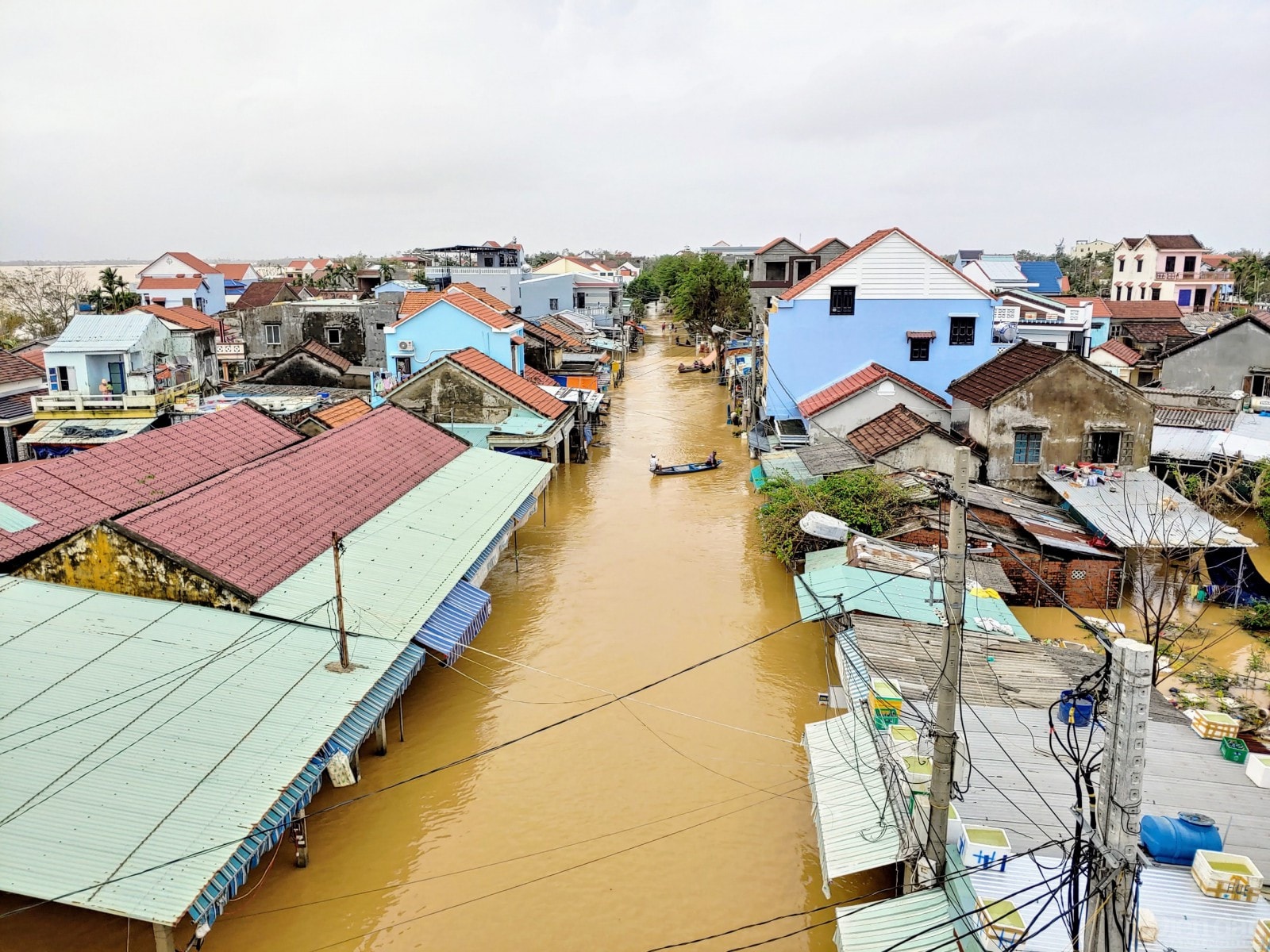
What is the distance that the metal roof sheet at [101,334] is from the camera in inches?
1347

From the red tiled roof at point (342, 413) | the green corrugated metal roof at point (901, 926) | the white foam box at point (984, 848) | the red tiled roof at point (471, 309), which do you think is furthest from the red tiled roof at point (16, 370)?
the white foam box at point (984, 848)

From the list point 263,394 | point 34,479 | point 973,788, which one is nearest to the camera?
point 973,788

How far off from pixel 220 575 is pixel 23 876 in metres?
6.27

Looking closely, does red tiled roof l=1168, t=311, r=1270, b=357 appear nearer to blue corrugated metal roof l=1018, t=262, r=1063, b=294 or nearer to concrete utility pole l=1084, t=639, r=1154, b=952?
blue corrugated metal roof l=1018, t=262, r=1063, b=294

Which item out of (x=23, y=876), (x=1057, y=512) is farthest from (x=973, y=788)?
(x=1057, y=512)

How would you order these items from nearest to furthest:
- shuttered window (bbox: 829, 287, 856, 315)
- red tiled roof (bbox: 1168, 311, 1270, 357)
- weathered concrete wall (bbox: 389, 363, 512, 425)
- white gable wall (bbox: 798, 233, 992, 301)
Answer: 1. white gable wall (bbox: 798, 233, 992, 301)
2. weathered concrete wall (bbox: 389, 363, 512, 425)
3. shuttered window (bbox: 829, 287, 856, 315)
4. red tiled roof (bbox: 1168, 311, 1270, 357)

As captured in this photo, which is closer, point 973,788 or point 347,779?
point 973,788

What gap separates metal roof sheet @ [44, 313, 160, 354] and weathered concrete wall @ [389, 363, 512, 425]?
12.2 m

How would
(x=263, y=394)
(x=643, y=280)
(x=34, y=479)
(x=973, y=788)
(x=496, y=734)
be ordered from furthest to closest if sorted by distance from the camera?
(x=643, y=280), (x=263, y=394), (x=34, y=479), (x=496, y=734), (x=973, y=788)

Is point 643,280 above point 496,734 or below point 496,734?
above

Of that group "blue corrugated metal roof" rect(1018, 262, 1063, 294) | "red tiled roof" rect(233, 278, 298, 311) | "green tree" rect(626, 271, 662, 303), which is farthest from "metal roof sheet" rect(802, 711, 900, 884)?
"green tree" rect(626, 271, 662, 303)

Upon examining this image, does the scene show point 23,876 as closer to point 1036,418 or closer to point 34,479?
point 34,479

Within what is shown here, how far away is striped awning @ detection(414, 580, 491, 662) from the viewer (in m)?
15.4

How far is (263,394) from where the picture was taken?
135ft
